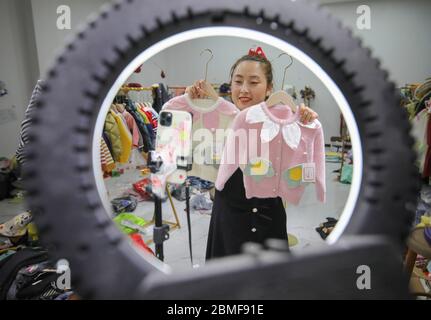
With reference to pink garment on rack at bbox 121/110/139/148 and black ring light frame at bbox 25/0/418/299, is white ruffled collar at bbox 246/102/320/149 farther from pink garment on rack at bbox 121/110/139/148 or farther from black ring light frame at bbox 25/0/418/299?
pink garment on rack at bbox 121/110/139/148

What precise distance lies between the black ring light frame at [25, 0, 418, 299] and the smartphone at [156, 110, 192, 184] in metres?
0.29

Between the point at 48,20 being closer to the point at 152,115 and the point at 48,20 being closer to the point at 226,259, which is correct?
the point at 152,115

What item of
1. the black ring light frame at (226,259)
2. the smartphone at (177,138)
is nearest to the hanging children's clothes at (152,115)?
the smartphone at (177,138)

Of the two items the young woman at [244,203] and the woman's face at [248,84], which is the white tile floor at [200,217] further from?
the woman's face at [248,84]

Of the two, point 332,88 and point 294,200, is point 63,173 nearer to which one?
point 332,88

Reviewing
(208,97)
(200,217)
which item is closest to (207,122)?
(208,97)

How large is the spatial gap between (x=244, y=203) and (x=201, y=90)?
347 mm

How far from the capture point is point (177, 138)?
563 mm

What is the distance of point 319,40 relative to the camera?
29 cm

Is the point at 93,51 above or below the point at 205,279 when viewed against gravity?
above

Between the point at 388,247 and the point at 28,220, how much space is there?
1.97 m

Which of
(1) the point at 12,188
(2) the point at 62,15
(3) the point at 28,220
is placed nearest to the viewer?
(2) the point at 62,15

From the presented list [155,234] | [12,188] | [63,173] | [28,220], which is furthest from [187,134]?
[12,188]

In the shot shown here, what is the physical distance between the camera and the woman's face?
2.47 ft
